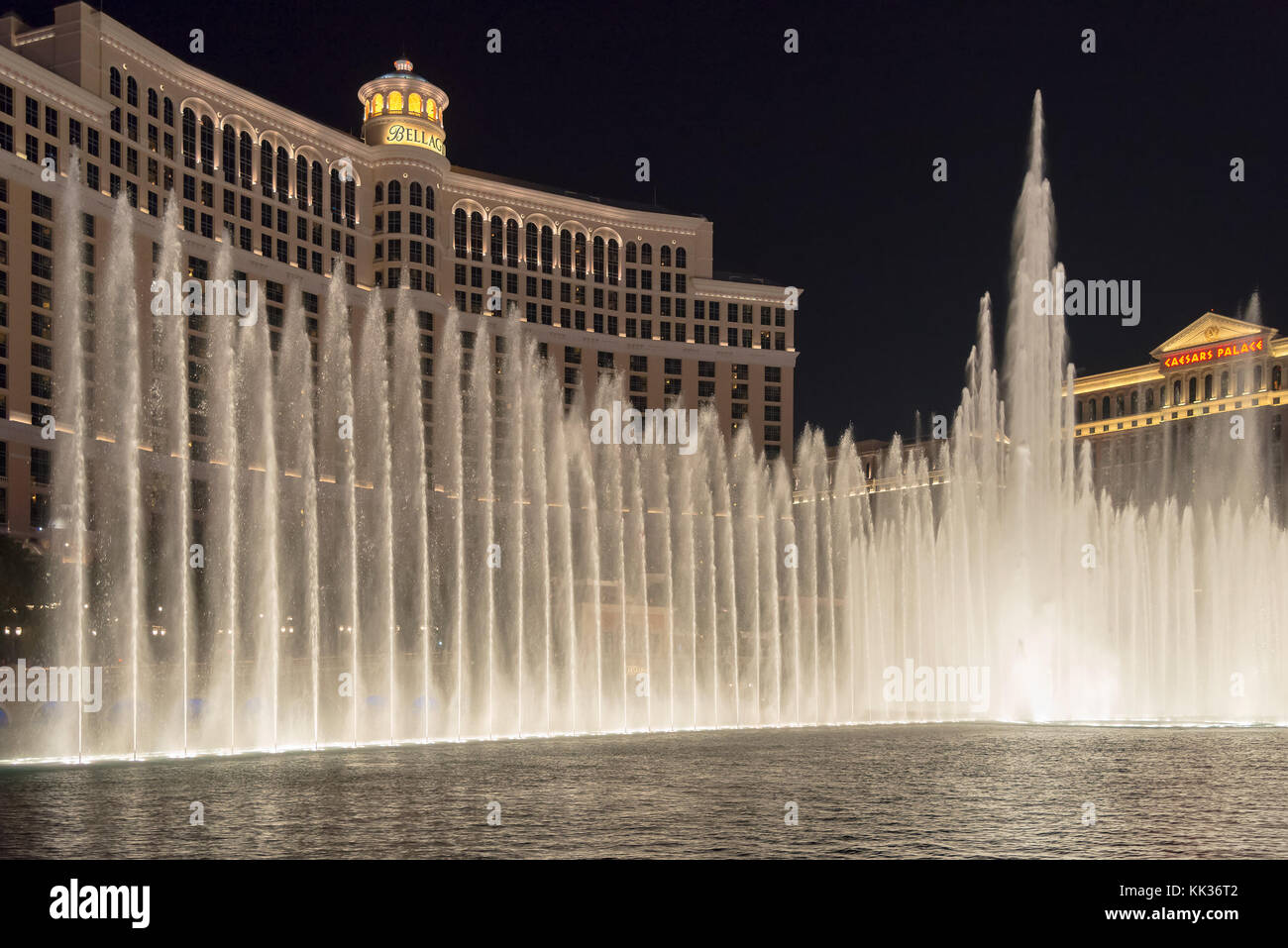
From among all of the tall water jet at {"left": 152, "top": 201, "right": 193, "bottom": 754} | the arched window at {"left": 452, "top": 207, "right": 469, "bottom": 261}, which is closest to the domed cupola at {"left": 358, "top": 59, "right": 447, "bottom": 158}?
the arched window at {"left": 452, "top": 207, "right": 469, "bottom": 261}

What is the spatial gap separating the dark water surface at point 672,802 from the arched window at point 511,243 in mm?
90979

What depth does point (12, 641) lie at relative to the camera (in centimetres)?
5462

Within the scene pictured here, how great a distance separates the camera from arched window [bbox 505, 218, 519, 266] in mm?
115938

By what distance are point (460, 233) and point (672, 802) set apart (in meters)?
99.2

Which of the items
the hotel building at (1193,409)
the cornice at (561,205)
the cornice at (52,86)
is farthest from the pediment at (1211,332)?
the cornice at (52,86)

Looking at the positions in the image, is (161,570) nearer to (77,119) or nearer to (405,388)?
(405,388)

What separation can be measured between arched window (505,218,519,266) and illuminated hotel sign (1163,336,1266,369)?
5227cm

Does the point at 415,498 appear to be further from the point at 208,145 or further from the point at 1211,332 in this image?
the point at 1211,332

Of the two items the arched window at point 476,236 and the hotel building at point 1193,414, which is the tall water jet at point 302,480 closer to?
the arched window at point 476,236

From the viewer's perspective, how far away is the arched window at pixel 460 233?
112562mm

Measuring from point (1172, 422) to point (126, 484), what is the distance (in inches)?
3959

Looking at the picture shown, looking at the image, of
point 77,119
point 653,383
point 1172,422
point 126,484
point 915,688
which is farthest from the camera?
point 653,383

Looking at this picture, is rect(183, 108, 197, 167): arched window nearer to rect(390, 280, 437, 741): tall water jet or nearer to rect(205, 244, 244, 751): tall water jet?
rect(390, 280, 437, 741): tall water jet
